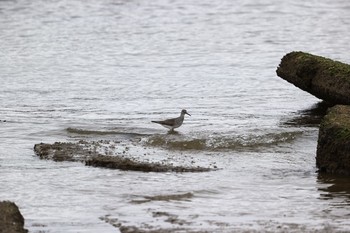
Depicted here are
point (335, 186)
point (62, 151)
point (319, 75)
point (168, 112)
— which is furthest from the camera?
point (168, 112)

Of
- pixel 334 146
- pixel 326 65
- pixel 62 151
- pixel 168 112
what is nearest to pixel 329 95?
pixel 326 65

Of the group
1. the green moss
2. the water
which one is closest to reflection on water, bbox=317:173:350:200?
the water

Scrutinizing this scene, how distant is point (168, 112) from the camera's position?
18703 mm

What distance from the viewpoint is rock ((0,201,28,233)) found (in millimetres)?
9344

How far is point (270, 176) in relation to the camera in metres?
13.0

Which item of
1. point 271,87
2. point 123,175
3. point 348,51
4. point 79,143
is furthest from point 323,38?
point 123,175

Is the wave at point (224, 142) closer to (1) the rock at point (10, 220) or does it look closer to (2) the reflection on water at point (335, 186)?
(2) the reflection on water at point (335, 186)

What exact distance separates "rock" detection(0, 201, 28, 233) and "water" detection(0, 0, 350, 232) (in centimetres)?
72

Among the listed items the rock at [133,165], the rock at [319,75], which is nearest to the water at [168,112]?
the rock at [133,165]

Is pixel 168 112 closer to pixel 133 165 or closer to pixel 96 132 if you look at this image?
pixel 96 132

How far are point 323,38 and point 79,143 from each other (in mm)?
16310

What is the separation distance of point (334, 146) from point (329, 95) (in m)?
4.05

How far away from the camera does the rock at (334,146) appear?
12570 mm

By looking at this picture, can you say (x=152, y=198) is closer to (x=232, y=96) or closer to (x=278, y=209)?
(x=278, y=209)
